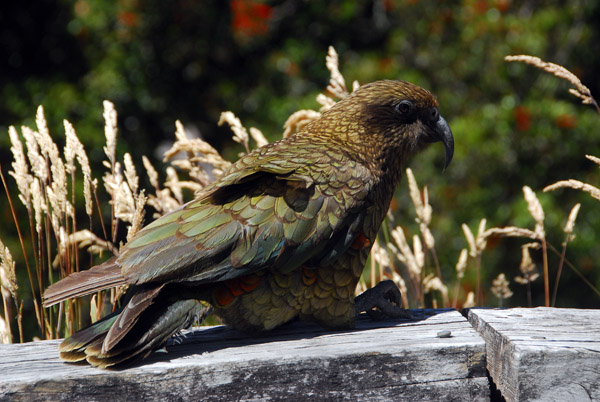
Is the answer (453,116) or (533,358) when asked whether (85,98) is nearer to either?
(453,116)

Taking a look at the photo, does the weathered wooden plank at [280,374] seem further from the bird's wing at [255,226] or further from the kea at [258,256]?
the bird's wing at [255,226]

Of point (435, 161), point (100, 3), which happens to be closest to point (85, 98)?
point (100, 3)

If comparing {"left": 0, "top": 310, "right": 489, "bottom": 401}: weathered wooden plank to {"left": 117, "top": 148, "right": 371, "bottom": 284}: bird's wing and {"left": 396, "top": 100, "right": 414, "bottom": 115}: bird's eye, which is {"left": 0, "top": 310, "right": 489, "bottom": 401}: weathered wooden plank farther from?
{"left": 396, "top": 100, "right": 414, "bottom": 115}: bird's eye

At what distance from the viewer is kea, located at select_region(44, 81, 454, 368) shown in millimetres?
1992

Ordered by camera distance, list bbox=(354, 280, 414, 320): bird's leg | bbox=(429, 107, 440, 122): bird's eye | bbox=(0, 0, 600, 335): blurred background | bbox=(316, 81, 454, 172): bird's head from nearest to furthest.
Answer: bbox=(354, 280, 414, 320): bird's leg < bbox=(316, 81, 454, 172): bird's head < bbox=(429, 107, 440, 122): bird's eye < bbox=(0, 0, 600, 335): blurred background

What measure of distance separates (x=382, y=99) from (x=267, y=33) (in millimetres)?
4529

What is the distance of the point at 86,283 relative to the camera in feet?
6.80

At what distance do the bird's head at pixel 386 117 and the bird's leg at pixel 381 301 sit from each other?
46 cm

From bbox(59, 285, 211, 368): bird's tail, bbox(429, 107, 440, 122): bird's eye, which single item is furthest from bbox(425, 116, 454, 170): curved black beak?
bbox(59, 285, 211, 368): bird's tail

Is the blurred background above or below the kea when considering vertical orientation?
above

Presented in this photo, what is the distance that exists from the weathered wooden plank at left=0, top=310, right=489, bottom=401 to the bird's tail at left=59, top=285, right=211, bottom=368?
0.04 m

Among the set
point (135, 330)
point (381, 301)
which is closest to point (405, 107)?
point (381, 301)

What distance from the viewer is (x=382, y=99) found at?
8.45ft

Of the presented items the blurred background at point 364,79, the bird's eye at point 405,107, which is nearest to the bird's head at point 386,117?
the bird's eye at point 405,107
